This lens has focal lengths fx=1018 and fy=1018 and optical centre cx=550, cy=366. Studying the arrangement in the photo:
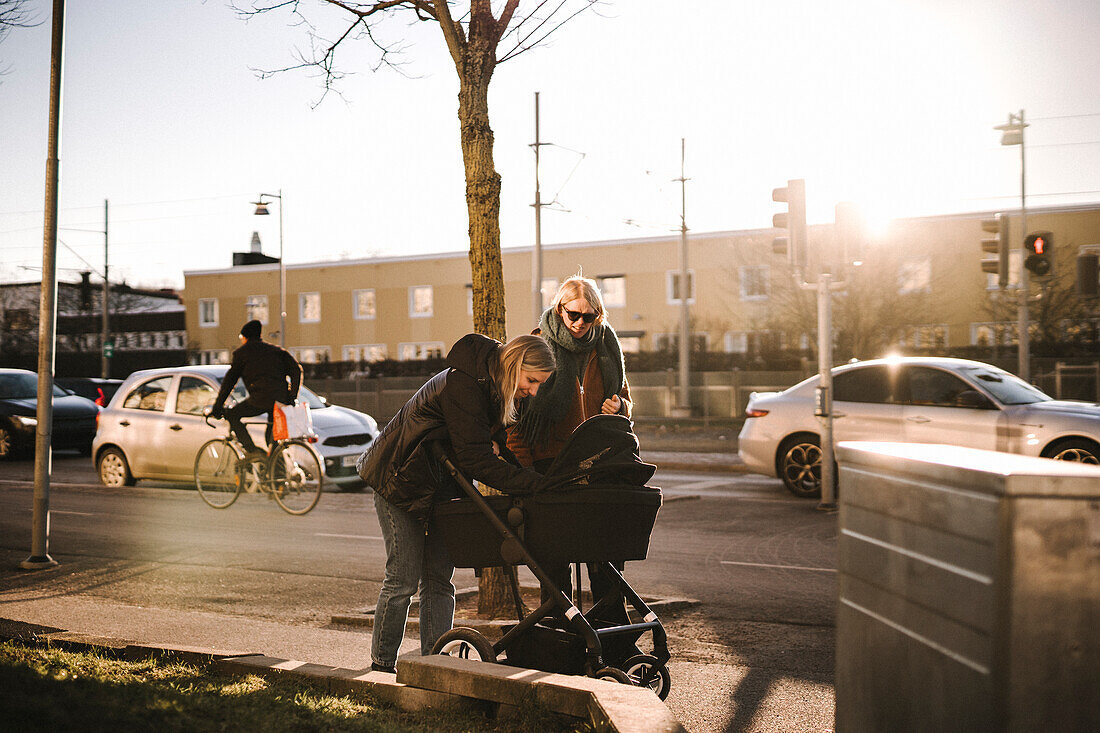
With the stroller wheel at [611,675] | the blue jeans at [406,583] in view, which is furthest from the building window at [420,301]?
the stroller wheel at [611,675]

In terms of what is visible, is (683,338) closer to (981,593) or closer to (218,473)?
(218,473)

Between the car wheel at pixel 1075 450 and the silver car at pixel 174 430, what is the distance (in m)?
8.01

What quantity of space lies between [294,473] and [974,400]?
7609mm

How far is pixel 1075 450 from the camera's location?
11.0 meters

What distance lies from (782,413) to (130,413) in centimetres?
853

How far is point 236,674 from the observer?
460 cm

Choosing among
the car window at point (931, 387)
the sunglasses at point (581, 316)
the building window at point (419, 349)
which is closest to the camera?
the sunglasses at point (581, 316)

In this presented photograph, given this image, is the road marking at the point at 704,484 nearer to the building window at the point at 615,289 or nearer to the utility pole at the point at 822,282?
the utility pole at the point at 822,282

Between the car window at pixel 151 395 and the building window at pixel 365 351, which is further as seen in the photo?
the building window at pixel 365 351

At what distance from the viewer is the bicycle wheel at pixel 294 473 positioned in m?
11.2

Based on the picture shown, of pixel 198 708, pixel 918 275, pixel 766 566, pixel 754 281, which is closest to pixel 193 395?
pixel 766 566

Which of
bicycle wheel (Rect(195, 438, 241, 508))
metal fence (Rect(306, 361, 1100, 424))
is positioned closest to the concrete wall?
bicycle wheel (Rect(195, 438, 241, 508))

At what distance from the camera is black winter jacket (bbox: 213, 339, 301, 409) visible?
1106cm

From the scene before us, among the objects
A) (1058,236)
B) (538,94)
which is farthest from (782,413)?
(1058,236)
